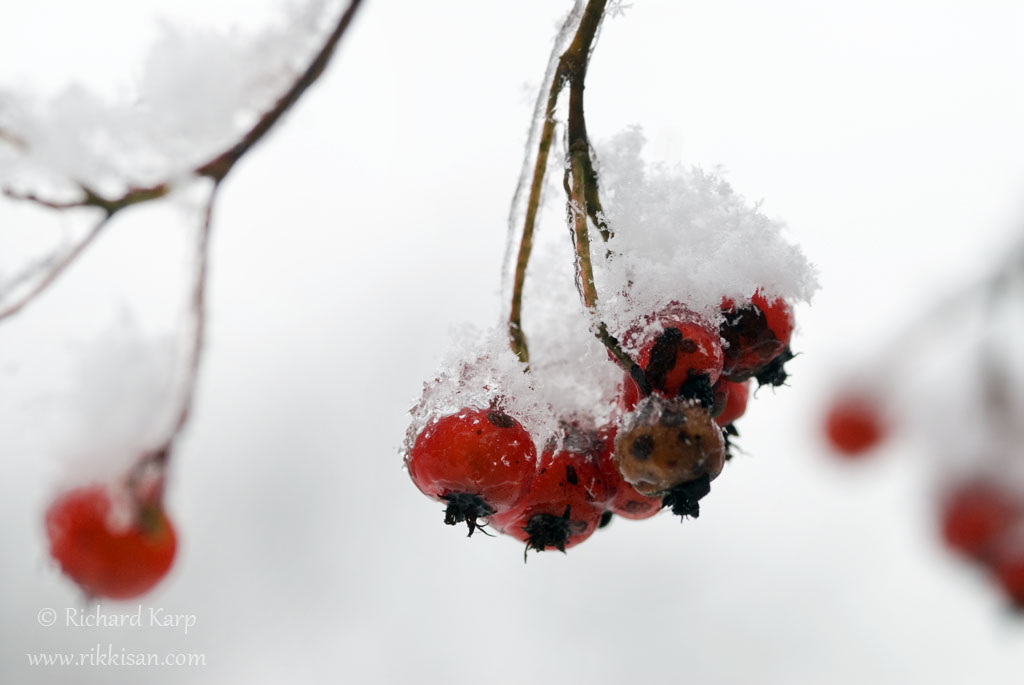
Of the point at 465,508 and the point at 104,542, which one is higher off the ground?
the point at 465,508

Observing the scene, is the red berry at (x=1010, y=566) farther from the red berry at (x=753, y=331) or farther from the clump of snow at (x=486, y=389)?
the clump of snow at (x=486, y=389)

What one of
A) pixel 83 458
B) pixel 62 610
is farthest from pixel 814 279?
pixel 62 610

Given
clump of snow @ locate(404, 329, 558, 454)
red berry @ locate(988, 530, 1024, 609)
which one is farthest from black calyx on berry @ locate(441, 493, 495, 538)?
red berry @ locate(988, 530, 1024, 609)

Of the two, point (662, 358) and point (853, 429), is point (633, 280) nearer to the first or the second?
point (662, 358)

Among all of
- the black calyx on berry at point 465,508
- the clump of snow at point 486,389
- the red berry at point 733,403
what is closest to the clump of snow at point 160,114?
the clump of snow at point 486,389

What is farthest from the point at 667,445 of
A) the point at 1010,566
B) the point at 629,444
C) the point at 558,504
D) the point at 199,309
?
the point at 1010,566

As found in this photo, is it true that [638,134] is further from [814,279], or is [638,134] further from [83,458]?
[83,458]
